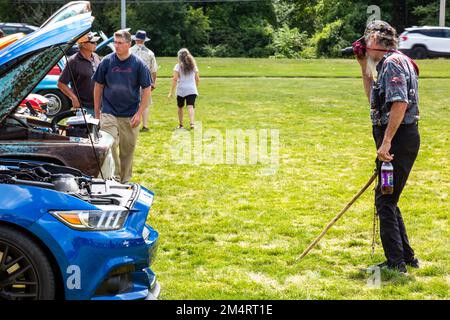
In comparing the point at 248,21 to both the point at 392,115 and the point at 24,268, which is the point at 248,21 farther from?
the point at 24,268

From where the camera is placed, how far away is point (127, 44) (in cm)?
919

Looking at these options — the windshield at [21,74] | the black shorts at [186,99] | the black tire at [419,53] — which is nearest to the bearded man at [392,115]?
the windshield at [21,74]

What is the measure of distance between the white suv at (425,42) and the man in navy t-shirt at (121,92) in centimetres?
3098

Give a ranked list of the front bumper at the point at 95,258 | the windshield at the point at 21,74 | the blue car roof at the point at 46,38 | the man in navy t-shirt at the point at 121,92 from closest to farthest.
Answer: the front bumper at the point at 95,258 < the blue car roof at the point at 46,38 < the windshield at the point at 21,74 < the man in navy t-shirt at the point at 121,92

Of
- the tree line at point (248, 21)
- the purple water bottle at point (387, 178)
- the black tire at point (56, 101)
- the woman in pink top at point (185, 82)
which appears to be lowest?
the tree line at point (248, 21)

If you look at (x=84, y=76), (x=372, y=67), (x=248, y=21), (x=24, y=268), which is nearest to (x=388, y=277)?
(x=372, y=67)

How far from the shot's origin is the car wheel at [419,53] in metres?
39.2

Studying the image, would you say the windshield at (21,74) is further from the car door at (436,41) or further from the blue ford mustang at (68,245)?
the car door at (436,41)

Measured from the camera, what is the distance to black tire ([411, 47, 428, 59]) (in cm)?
3925

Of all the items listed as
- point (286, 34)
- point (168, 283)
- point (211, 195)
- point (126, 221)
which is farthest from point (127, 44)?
point (286, 34)

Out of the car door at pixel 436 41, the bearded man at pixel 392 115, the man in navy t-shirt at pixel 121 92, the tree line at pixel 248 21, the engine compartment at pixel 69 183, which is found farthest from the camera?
the tree line at pixel 248 21
